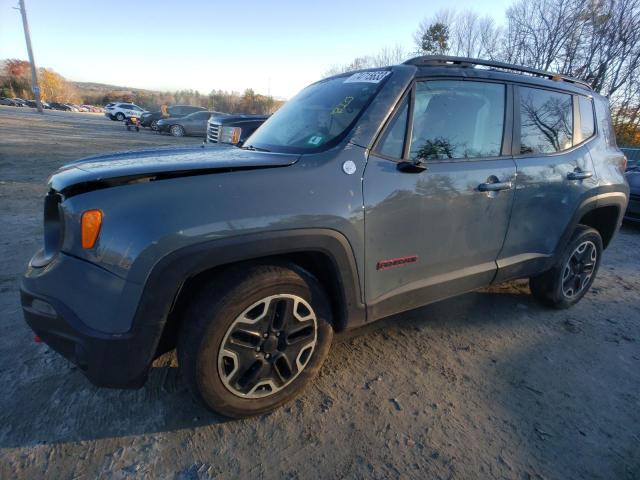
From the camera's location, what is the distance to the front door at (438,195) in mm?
2086

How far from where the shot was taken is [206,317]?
174 centimetres

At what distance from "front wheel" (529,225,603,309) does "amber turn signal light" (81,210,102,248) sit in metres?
3.37

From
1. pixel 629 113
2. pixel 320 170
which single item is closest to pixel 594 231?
pixel 320 170

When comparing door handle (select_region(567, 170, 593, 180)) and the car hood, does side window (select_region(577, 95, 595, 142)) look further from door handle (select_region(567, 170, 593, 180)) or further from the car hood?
the car hood

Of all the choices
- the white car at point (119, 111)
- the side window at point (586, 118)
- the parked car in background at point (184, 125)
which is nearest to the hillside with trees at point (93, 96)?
the white car at point (119, 111)

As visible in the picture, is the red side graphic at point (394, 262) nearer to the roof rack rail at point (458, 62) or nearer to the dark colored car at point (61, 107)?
the roof rack rail at point (458, 62)

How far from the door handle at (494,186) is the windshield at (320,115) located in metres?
0.93

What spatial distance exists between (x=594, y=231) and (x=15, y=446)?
4.45 metres

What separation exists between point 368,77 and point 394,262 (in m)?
1.24

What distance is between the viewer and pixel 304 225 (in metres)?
1.83

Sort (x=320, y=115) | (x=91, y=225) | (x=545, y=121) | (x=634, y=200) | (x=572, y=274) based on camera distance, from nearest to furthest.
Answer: (x=91, y=225), (x=320, y=115), (x=545, y=121), (x=572, y=274), (x=634, y=200)

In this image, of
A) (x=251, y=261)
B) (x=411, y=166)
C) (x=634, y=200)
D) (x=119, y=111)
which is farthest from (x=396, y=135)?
(x=119, y=111)

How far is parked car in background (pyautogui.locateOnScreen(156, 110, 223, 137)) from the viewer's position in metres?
20.8

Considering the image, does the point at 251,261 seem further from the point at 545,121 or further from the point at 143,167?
the point at 545,121
